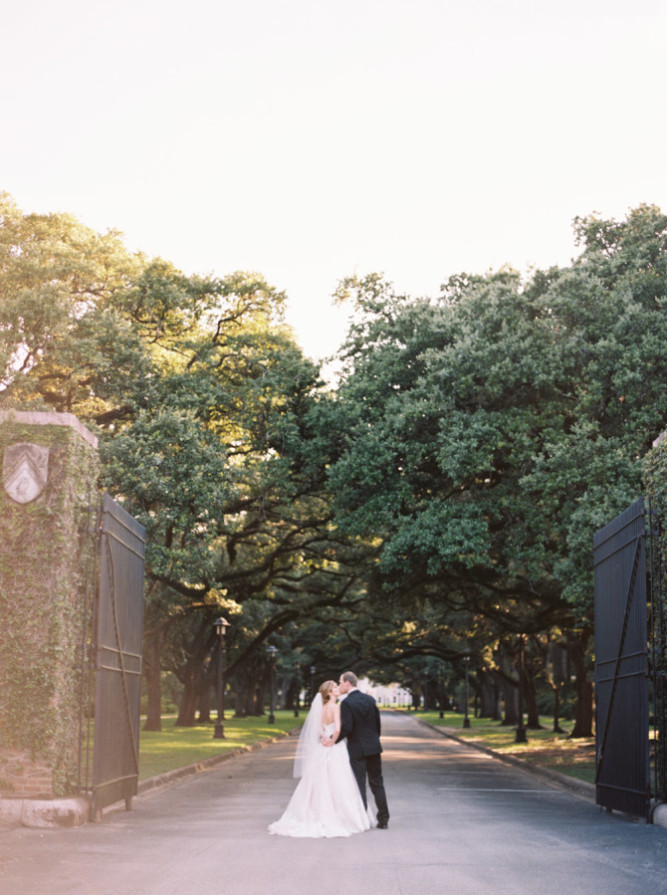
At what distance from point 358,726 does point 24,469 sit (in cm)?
548

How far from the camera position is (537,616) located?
30.2 m

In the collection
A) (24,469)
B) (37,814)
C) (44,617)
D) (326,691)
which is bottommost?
(37,814)

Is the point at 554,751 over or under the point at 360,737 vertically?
under

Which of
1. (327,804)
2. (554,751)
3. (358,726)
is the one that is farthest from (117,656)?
(554,751)

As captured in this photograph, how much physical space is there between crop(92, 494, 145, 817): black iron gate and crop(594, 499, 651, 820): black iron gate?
268 inches

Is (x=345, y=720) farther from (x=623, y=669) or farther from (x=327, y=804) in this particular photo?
(x=623, y=669)

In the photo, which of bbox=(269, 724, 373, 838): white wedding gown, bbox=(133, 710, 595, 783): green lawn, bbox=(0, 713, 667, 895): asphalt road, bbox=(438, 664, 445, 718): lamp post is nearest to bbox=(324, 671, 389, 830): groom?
bbox=(269, 724, 373, 838): white wedding gown

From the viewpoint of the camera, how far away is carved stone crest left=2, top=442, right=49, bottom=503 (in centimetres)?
1402

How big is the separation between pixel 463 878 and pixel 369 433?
1697 cm

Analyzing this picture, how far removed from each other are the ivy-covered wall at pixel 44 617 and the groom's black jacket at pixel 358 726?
11.2 ft

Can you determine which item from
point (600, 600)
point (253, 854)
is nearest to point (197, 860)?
point (253, 854)

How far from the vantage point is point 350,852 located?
11.3 m

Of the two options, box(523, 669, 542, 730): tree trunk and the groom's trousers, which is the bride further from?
box(523, 669, 542, 730): tree trunk

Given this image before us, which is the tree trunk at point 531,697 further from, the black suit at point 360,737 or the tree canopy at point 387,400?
the black suit at point 360,737
